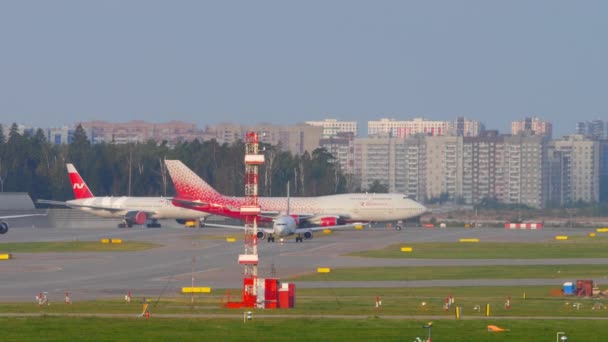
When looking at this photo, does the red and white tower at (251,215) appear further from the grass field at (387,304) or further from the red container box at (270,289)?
the grass field at (387,304)

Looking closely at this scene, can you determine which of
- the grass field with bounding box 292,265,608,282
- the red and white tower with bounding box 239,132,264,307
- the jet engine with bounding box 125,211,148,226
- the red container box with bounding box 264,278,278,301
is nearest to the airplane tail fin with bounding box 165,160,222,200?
the jet engine with bounding box 125,211,148,226

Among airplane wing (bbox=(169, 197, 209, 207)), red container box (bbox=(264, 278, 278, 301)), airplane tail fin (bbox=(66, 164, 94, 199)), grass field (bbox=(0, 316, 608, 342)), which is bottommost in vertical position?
grass field (bbox=(0, 316, 608, 342))

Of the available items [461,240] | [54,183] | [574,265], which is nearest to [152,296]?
[574,265]

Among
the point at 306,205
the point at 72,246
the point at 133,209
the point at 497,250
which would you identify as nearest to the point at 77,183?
the point at 133,209

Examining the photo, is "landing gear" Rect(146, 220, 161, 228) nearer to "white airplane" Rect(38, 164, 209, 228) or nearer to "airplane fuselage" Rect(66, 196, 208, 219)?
"white airplane" Rect(38, 164, 209, 228)

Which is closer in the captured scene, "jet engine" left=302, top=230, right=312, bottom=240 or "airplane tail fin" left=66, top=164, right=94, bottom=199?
"jet engine" left=302, top=230, right=312, bottom=240

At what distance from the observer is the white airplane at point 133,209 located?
473 feet

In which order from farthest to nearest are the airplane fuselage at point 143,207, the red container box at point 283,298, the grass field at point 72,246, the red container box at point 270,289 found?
1. the airplane fuselage at point 143,207
2. the grass field at point 72,246
3. the red container box at point 283,298
4. the red container box at point 270,289

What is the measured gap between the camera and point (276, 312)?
52750mm

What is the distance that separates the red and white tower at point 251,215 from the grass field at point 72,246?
46.4 meters

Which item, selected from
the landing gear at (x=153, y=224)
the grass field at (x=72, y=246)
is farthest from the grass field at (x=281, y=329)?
the landing gear at (x=153, y=224)

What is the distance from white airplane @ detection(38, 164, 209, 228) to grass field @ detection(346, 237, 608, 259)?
39605 millimetres

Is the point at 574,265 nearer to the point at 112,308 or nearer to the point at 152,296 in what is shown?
the point at 152,296

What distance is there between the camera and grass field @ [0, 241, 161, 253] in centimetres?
10188
